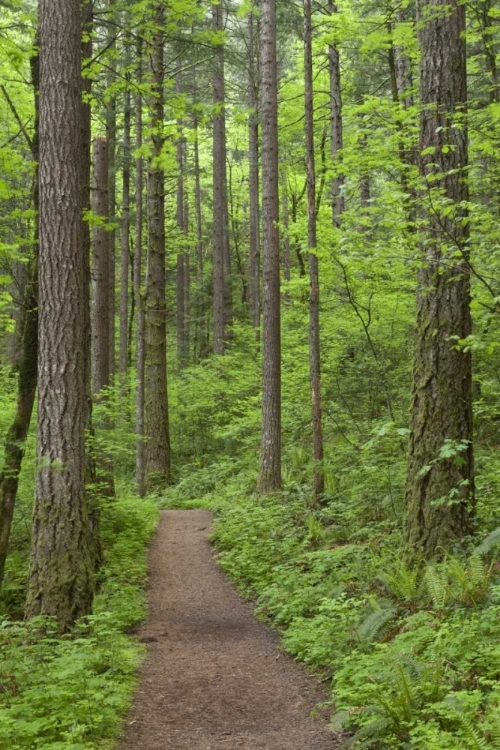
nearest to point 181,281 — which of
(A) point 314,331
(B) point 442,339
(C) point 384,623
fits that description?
(A) point 314,331

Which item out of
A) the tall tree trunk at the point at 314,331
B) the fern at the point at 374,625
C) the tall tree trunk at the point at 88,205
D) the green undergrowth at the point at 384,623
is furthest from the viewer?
the tall tree trunk at the point at 314,331

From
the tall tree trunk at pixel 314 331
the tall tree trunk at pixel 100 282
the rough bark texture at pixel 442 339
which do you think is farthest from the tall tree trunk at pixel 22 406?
the rough bark texture at pixel 442 339

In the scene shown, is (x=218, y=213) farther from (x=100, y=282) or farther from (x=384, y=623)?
(x=384, y=623)

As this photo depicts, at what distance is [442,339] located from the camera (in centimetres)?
649

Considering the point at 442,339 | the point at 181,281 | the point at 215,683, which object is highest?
the point at 181,281

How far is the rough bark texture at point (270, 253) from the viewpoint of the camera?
12070 millimetres

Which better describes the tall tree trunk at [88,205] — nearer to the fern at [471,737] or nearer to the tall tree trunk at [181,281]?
the fern at [471,737]

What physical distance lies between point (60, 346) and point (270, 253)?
658cm

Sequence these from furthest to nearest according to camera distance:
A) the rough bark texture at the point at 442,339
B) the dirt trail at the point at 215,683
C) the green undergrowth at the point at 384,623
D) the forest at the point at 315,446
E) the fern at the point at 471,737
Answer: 1. the rough bark texture at the point at 442,339
2. the forest at the point at 315,446
3. the dirt trail at the point at 215,683
4. the green undergrowth at the point at 384,623
5. the fern at the point at 471,737

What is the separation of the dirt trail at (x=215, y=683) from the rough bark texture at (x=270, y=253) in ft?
12.5

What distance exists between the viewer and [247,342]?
73.8 ft

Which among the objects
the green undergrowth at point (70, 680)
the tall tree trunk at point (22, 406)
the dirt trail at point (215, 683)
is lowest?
the dirt trail at point (215, 683)

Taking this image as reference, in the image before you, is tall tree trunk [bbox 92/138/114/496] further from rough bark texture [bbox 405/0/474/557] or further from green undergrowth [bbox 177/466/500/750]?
rough bark texture [bbox 405/0/474/557]

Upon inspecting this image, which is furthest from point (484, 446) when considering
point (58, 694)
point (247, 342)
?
point (247, 342)
